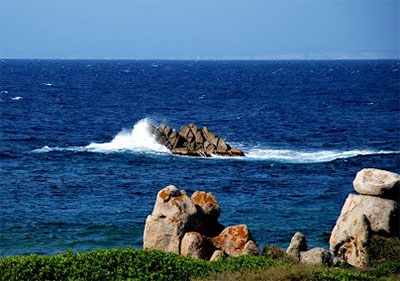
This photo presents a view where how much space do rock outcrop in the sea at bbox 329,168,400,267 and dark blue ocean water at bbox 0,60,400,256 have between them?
5345 mm

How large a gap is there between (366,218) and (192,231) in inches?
262

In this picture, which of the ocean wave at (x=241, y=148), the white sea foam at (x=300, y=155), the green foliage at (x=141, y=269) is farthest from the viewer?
the ocean wave at (x=241, y=148)

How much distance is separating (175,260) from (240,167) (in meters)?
31.1

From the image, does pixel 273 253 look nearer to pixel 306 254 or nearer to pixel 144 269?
pixel 306 254

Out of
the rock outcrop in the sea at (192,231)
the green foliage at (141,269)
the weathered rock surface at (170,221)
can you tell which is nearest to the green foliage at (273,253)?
the rock outcrop in the sea at (192,231)

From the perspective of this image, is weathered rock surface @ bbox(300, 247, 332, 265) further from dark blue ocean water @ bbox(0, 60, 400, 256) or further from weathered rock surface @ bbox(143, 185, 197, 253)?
dark blue ocean water @ bbox(0, 60, 400, 256)

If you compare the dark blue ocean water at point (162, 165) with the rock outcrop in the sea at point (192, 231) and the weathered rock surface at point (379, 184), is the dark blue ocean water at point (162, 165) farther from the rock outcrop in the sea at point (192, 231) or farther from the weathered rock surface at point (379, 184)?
the weathered rock surface at point (379, 184)

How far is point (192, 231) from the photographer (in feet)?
86.4

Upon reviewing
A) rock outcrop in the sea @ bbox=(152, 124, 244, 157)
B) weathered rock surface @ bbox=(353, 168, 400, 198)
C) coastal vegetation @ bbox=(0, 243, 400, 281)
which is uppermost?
weathered rock surface @ bbox=(353, 168, 400, 198)

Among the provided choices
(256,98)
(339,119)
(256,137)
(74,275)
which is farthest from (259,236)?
(256,98)

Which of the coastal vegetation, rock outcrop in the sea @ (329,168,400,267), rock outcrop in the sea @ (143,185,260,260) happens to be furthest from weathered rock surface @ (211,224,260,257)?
the coastal vegetation

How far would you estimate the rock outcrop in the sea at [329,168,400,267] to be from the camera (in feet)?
86.9

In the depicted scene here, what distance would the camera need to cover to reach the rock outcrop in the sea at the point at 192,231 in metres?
25.0

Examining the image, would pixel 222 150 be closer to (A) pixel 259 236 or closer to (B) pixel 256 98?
(A) pixel 259 236
